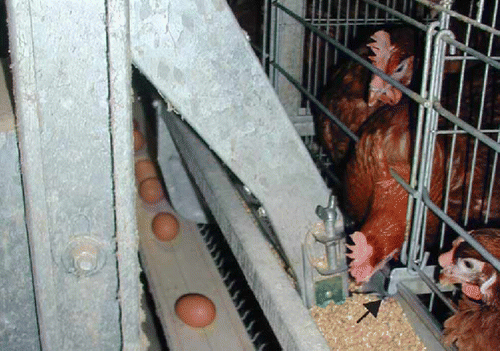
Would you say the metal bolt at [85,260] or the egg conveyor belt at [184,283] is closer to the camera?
the metal bolt at [85,260]

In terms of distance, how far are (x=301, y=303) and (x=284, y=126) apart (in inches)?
15.9

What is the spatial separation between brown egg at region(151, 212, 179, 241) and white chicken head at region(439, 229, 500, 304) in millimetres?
1125

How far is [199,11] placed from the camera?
2.74ft

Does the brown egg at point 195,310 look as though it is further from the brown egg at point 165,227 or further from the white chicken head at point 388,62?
the white chicken head at point 388,62

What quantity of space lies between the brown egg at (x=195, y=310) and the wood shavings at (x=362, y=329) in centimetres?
55

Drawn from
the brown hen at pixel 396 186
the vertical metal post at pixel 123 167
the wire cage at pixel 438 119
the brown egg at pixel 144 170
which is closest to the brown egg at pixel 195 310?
the brown hen at pixel 396 186

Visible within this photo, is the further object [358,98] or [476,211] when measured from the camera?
[358,98]

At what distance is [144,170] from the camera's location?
280cm

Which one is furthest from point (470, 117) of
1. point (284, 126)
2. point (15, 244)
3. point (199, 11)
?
point (15, 244)

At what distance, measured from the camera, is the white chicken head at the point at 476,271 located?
1467mm

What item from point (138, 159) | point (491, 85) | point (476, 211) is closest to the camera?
point (476, 211)

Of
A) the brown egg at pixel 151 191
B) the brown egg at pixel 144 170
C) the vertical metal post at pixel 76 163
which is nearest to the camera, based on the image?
the vertical metal post at pixel 76 163

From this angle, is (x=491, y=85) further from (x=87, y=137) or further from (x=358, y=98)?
(x=87, y=137)

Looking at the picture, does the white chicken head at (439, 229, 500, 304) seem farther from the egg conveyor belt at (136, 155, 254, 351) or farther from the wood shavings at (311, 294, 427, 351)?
the egg conveyor belt at (136, 155, 254, 351)
